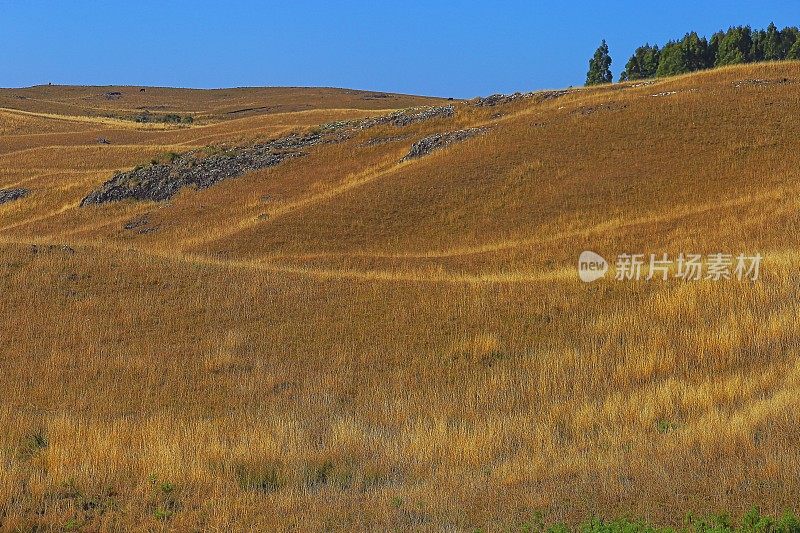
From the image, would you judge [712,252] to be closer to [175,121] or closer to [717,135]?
[717,135]

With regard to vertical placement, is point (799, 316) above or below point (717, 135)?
below

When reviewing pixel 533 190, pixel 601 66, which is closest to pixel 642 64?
pixel 601 66

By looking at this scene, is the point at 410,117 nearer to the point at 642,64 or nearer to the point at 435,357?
the point at 435,357

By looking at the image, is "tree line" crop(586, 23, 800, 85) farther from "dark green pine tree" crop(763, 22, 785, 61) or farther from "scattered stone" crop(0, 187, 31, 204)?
"scattered stone" crop(0, 187, 31, 204)

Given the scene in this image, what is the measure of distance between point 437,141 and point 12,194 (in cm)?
2827

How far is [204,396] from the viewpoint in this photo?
12414mm

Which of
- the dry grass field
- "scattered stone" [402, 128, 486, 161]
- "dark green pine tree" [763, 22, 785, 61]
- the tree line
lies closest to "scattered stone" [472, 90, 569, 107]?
"scattered stone" [402, 128, 486, 161]

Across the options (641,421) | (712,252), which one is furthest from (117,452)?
(712,252)

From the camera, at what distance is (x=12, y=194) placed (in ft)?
161

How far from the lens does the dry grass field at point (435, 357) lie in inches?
291

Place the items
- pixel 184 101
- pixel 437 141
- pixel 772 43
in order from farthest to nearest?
pixel 184 101
pixel 772 43
pixel 437 141

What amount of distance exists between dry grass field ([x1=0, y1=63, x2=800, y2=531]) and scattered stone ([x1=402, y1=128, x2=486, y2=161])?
4930 mm

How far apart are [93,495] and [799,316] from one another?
35.1 feet

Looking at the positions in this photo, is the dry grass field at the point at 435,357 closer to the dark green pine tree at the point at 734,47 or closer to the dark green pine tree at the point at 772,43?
the dark green pine tree at the point at 734,47
